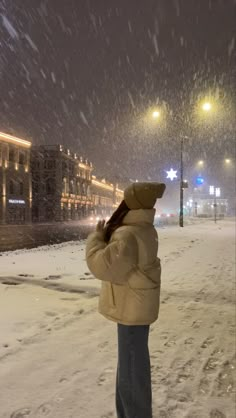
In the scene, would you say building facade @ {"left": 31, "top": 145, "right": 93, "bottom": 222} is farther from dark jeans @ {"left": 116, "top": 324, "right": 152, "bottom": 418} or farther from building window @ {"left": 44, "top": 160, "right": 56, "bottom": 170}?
dark jeans @ {"left": 116, "top": 324, "right": 152, "bottom": 418}

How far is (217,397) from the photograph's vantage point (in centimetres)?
403

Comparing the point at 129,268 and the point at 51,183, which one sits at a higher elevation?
the point at 51,183

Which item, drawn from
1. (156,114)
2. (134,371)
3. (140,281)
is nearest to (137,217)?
(140,281)

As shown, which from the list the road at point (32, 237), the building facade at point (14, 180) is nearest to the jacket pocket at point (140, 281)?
the road at point (32, 237)

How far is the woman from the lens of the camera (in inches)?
119

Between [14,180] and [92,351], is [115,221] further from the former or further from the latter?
[14,180]

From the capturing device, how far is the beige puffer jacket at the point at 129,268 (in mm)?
2980

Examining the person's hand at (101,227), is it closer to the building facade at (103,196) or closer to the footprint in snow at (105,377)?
the footprint in snow at (105,377)

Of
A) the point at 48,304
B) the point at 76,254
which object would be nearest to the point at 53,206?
the point at 76,254

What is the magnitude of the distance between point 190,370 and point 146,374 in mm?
1611

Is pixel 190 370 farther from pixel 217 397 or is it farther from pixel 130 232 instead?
pixel 130 232

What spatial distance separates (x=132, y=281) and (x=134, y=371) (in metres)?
0.66

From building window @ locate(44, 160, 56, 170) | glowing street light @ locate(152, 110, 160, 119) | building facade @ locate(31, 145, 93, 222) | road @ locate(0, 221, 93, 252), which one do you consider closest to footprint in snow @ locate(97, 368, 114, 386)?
road @ locate(0, 221, 93, 252)

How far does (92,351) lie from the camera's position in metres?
5.04
